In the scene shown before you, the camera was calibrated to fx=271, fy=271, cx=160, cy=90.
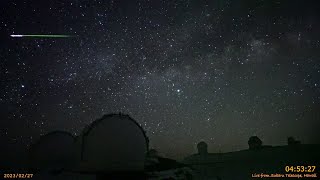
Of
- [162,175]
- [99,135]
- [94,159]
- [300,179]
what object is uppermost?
[99,135]

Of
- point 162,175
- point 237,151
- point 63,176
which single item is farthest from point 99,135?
point 237,151

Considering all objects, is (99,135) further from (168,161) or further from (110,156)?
(168,161)

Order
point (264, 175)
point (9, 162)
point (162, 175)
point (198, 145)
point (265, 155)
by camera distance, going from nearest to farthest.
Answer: point (162, 175), point (9, 162), point (264, 175), point (265, 155), point (198, 145)

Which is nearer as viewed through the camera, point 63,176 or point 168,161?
point 63,176

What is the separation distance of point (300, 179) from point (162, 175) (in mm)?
16032

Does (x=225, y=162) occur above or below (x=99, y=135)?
below

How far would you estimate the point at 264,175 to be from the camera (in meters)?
27.6

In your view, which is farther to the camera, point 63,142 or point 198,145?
point 198,145

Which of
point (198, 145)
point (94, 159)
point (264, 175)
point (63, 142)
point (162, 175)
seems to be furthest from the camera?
point (198, 145)

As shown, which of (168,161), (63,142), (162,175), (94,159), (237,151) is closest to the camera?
(94,159)

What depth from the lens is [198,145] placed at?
38.9 meters

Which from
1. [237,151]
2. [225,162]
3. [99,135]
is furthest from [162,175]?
[237,151]

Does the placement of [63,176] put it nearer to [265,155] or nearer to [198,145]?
[265,155]

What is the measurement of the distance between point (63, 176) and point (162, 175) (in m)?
5.98
